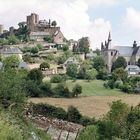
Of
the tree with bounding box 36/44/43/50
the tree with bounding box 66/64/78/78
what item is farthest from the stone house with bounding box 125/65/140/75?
the tree with bounding box 36/44/43/50

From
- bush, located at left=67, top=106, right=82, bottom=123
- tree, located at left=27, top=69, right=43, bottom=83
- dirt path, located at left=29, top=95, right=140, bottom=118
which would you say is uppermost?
tree, located at left=27, top=69, right=43, bottom=83

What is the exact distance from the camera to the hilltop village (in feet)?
124

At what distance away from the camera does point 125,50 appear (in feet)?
402

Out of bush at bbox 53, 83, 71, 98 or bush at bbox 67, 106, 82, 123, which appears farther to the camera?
bush at bbox 53, 83, 71, 98

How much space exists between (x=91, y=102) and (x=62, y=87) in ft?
23.3

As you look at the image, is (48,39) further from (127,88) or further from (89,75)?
(127,88)

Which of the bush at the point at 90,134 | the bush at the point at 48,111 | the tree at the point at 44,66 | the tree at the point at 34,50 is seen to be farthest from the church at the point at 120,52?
the bush at the point at 90,134

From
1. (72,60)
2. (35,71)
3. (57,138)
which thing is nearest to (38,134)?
(57,138)

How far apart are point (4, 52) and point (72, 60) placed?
16.9m

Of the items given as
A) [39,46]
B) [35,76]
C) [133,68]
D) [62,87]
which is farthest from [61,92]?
[39,46]

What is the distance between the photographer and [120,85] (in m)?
83.8

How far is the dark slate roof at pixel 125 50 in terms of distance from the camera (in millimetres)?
120581

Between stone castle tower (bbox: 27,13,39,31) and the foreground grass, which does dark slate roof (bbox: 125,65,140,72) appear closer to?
the foreground grass

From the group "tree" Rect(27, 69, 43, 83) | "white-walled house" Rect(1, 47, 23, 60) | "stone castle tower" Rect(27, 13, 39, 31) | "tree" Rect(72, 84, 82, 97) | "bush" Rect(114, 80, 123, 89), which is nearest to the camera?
"tree" Rect(72, 84, 82, 97)
